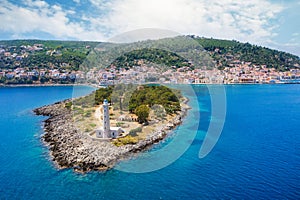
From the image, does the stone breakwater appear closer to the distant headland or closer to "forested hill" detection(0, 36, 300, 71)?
the distant headland

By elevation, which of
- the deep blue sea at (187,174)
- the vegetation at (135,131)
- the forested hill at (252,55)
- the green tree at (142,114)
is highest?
the forested hill at (252,55)

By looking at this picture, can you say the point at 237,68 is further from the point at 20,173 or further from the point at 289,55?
the point at 20,173

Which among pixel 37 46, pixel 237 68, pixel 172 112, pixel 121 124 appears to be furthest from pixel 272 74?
pixel 37 46

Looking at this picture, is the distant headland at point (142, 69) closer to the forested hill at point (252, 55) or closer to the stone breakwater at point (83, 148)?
the forested hill at point (252, 55)

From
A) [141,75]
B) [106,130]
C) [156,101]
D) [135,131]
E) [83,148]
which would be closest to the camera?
[83,148]

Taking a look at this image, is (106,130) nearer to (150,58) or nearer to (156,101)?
(156,101)

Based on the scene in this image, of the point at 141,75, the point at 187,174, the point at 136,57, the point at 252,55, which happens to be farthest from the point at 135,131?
the point at 252,55

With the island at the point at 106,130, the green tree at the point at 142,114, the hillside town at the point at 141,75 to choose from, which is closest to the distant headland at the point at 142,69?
the hillside town at the point at 141,75
